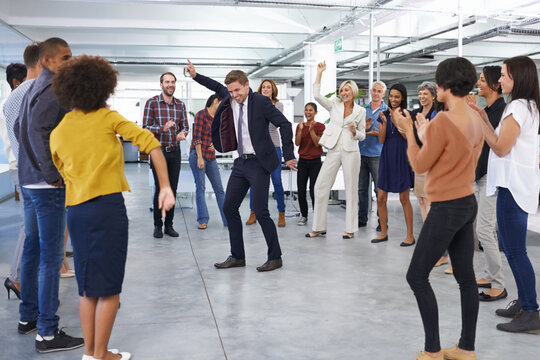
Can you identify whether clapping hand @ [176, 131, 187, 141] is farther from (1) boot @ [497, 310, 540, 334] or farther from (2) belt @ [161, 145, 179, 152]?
(1) boot @ [497, 310, 540, 334]

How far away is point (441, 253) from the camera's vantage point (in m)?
2.41

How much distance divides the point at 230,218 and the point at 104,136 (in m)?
2.17

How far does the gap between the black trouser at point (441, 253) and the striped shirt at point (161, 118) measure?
347 centimetres

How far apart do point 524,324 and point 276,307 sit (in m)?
1.41

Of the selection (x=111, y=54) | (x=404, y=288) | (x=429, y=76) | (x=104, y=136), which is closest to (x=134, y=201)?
(x=404, y=288)

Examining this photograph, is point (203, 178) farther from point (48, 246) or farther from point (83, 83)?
point (83, 83)

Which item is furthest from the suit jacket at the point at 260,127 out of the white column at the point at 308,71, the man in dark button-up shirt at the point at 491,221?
the white column at the point at 308,71

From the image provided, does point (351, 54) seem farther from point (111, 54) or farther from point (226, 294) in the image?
point (226, 294)

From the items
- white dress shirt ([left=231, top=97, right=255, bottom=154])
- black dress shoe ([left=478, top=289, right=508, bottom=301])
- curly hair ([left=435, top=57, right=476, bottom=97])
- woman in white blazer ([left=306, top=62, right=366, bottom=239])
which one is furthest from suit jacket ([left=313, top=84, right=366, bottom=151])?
curly hair ([left=435, top=57, right=476, bottom=97])

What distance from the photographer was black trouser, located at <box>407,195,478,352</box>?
2391 mm

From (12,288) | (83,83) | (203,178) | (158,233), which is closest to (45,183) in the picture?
(83,83)

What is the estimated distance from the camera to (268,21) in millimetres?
10664

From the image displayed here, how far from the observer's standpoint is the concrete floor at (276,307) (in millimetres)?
2771

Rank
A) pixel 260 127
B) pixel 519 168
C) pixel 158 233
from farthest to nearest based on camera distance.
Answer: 1. pixel 158 233
2. pixel 260 127
3. pixel 519 168
